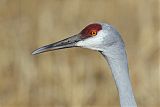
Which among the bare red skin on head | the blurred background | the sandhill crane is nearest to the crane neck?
the sandhill crane

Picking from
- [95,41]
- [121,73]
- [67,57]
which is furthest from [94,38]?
[67,57]

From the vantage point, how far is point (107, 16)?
8.58 meters

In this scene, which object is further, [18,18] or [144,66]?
[18,18]

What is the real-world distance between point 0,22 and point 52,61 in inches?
32.6

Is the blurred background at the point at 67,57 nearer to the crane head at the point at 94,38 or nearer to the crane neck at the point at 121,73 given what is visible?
the crane head at the point at 94,38

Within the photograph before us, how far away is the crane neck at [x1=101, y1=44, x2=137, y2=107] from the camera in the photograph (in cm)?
453

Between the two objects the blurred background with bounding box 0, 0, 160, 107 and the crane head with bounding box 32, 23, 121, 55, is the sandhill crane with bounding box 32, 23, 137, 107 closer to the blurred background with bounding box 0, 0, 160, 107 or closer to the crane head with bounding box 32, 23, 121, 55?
the crane head with bounding box 32, 23, 121, 55

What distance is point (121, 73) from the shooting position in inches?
181

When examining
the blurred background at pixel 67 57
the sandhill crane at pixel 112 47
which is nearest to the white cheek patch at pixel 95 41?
the sandhill crane at pixel 112 47

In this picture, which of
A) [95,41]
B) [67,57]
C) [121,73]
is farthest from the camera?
[67,57]

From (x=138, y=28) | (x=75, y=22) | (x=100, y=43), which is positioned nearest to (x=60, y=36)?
(x=75, y=22)

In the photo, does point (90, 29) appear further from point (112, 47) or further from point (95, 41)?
point (112, 47)

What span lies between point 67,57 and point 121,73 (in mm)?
3563

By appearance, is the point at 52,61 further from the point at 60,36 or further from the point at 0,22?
the point at 0,22
